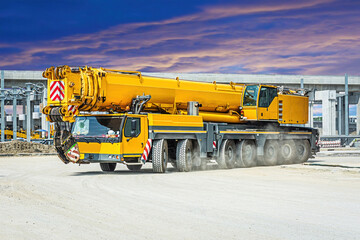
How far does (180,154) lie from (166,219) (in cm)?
1040

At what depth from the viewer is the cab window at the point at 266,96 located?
23688 mm

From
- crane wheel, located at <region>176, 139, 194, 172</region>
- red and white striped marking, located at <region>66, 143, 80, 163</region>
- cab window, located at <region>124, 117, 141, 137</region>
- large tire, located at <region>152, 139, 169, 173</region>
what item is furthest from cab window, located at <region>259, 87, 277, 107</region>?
red and white striped marking, located at <region>66, 143, 80, 163</region>

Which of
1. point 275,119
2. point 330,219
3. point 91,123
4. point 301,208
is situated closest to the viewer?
point 330,219

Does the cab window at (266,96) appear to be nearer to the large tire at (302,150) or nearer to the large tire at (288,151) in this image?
the large tire at (288,151)

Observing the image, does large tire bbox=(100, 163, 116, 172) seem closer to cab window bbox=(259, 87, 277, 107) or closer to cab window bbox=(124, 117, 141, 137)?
cab window bbox=(124, 117, 141, 137)

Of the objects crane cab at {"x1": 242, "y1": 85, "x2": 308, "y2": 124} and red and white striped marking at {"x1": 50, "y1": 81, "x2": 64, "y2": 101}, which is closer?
red and white striped marking at {"x1": 50, "y1": 81, "x2": 64, "y2": 101}

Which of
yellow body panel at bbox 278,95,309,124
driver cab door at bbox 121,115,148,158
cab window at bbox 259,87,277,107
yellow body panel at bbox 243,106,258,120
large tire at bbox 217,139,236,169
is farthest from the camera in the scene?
yellow body panel at bbox 278,95,309,124

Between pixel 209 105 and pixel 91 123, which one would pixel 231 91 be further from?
pixel 91 123

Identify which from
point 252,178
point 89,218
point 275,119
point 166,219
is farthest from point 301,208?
point 275,119

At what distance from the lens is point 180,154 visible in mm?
19359

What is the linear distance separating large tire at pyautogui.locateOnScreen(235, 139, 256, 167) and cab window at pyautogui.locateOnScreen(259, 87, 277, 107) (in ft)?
6.30

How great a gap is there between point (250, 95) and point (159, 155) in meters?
7.28

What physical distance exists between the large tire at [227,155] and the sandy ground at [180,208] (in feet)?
15.6

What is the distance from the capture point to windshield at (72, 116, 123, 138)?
17828mm
